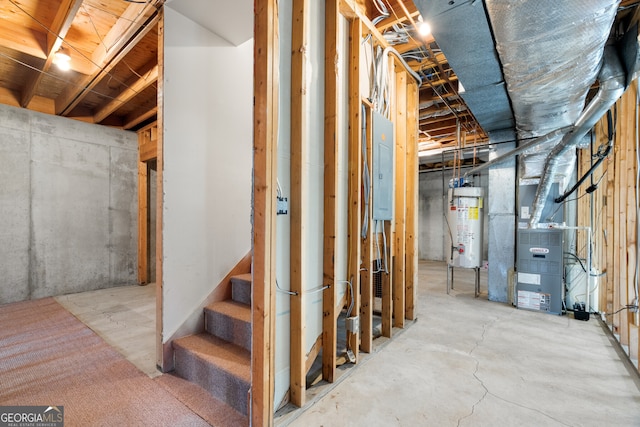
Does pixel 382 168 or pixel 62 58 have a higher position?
pixel 62 58

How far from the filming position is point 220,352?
2049 mm

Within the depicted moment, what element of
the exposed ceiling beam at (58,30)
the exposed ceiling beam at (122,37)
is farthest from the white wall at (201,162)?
the exposed ceiling beam at (58,30)

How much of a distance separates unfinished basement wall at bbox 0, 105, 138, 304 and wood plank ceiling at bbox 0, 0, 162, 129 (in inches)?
18.3

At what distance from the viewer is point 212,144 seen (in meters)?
2.46

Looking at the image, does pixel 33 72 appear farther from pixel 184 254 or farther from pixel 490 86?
pixel 490 86

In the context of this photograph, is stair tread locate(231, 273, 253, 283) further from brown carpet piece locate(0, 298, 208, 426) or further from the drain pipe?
the drain pipe

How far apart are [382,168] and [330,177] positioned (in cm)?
76

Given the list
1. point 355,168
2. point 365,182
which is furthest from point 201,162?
point 365,182

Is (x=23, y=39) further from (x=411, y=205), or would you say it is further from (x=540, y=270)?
(x=540, y=270)

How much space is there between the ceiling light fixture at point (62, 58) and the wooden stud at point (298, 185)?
2827mm

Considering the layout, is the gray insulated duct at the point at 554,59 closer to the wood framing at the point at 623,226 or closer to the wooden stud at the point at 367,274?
the wood framing at the point at 623,226

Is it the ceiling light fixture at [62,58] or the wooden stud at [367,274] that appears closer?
the wooden stud at [367,274]

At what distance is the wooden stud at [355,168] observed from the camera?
2275mm

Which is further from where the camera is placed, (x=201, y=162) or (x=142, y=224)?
(x=142, y=224)
